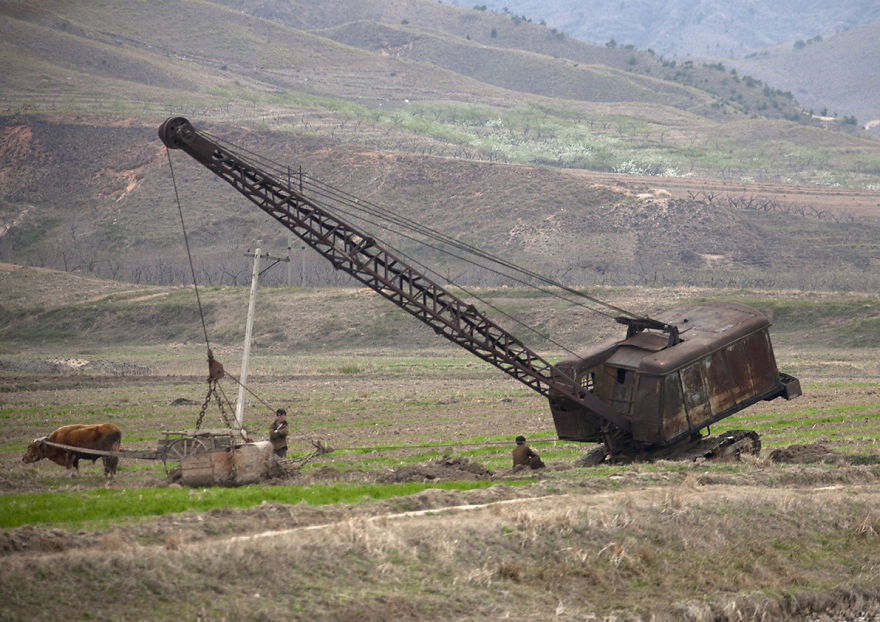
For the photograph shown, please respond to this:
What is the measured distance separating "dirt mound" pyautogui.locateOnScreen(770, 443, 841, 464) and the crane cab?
164cm

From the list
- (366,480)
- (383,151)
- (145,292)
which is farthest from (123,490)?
(383,151)

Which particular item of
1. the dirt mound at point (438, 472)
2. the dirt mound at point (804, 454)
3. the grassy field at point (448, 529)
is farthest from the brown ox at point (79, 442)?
the dirt mound at point (804, 454)

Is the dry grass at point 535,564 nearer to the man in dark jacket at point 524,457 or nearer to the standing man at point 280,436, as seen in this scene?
the man in dark jacket at point 524,457

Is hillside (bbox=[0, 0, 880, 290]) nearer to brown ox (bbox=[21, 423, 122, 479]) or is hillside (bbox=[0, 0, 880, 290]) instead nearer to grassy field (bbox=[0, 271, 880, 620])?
Result: grassy field (bbox=[0, 271, 880, 620])

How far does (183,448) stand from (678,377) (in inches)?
505

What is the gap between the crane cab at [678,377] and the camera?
27.7 m

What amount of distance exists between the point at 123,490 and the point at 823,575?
14.8m

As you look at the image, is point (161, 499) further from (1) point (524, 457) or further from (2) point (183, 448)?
(1) point (524, 457)

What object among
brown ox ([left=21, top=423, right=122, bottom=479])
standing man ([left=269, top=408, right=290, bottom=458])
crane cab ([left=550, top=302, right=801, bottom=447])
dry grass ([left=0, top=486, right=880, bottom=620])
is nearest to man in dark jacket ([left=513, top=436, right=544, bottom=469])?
crane cab ([left=550, top=302, right=801, bottom=447])

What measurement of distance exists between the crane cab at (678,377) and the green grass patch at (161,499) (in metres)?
6.00

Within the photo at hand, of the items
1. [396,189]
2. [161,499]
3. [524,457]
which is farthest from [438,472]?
[396,189]

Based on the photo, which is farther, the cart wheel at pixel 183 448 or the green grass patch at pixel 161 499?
the cart wheel at pixel 183 448

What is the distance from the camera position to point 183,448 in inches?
985

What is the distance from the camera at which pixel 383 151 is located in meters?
134
